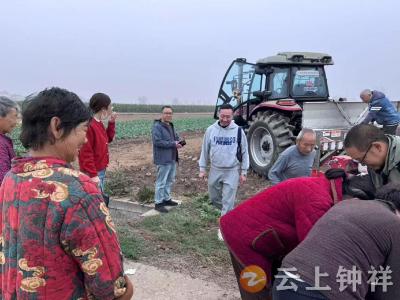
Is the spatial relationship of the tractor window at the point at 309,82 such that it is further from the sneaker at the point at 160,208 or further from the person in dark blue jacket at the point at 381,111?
the sneaker at the point at 160,208

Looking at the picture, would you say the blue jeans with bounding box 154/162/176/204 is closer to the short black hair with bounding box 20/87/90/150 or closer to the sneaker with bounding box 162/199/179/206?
the sneaker with bounding box 162/199/179/206

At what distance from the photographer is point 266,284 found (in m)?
2.60

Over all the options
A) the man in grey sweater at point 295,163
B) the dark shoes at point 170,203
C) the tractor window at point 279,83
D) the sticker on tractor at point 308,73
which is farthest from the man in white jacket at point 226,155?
the sticker on tractor at point 308,73

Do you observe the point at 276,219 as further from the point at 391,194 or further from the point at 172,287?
the point at 172,287

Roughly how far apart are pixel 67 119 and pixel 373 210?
1269mm

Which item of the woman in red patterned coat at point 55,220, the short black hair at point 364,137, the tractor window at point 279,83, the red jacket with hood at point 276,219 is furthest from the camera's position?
the tractor window at point 279,83

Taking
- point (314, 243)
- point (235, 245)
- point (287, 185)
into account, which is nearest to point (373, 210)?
point (314, 243)

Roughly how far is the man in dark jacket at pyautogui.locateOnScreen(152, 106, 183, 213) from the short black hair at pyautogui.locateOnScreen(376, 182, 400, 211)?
13.9ft

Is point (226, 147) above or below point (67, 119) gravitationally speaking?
below

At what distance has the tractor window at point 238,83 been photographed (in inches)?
357

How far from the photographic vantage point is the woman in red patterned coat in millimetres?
1533

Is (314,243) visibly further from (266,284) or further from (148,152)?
(148,152)

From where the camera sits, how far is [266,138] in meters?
8.60

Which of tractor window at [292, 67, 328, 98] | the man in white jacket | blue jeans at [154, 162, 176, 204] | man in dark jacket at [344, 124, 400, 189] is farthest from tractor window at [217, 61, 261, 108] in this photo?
man in dark jacket at [344, 124, 400, 189]
